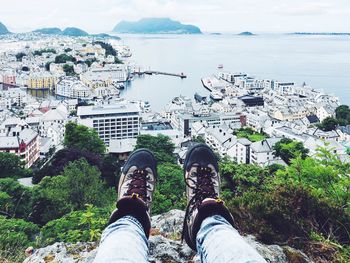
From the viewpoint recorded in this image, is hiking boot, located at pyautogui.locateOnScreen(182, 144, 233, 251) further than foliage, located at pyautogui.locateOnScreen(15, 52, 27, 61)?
No

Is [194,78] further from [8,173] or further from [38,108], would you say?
[8,173]

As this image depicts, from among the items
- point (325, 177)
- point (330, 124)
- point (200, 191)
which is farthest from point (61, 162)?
point (330, 124)

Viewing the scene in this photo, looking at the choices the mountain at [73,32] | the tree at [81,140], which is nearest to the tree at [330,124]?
the tree at [81,140]

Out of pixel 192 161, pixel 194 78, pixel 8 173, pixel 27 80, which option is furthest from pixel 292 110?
pixel 192 161

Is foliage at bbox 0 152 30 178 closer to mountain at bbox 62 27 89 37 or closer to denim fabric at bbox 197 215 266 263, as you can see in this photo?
denim fabric at bbox 197 215 266 263

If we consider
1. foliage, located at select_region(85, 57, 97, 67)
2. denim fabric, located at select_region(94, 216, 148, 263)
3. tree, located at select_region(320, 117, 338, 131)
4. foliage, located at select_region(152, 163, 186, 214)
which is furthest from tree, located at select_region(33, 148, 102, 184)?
foliage, located at select_region(85, 57, 97, 67)

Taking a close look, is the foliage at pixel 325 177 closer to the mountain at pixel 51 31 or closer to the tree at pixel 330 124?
the tree at pixel 330 124
